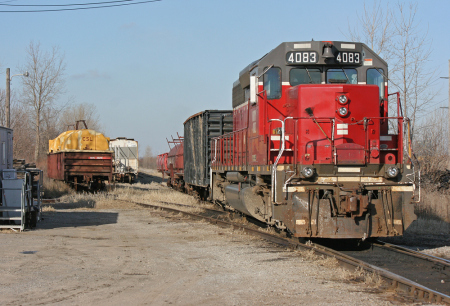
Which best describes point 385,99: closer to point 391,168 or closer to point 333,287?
point 391,168

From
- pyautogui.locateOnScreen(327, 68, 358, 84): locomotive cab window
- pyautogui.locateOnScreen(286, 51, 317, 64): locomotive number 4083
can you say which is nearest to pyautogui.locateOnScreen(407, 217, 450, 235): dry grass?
pyautogui.locateOnScreen(327, 68, 358, 84): locomotive cab window

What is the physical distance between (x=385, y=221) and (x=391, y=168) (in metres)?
0.95

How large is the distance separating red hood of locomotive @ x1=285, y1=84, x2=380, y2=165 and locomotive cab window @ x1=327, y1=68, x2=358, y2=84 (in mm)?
553

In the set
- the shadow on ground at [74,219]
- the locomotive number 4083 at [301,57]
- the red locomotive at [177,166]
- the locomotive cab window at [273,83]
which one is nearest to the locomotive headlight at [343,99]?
the locomotive number 4083 at [301,57]

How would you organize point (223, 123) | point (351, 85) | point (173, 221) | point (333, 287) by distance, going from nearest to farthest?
point (333, 287)
point (351, 85)
point (173, 221)
point (223, 123)

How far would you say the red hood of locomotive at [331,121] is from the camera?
888 centimetres

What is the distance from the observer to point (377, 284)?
6.27 metres

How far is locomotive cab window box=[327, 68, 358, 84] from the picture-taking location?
31.4 feet

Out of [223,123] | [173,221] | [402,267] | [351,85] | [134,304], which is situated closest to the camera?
[134,304]

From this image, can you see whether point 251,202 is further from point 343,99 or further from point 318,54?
point 318,54

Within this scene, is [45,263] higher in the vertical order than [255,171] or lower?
lower

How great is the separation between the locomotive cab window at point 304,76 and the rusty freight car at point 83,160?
627 inches

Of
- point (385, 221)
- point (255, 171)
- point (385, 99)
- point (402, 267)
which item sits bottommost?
point (402, 267)

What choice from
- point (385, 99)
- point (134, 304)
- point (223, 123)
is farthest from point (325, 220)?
point (223, 123)
